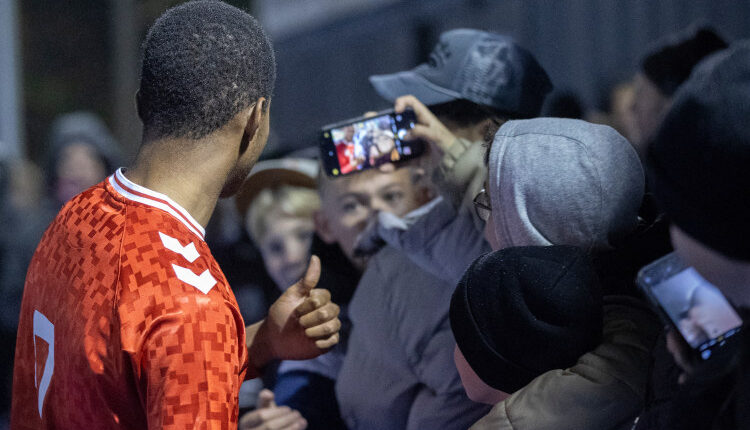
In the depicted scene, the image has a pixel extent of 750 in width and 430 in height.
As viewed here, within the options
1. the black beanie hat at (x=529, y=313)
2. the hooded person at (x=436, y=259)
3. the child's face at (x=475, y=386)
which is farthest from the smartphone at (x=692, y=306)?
the hooded person at (x=436, y=259)

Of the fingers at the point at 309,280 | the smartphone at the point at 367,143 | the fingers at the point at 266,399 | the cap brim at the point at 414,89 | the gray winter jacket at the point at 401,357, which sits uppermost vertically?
the cap brim at the point at 414,89

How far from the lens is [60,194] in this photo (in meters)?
3.96

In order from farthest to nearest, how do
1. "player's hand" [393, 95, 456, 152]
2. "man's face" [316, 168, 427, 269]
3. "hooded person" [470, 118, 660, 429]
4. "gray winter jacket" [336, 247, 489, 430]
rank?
"man's face" [316, 168, 427, 269] → "player's hand" [393, 95, 456, 152] → "gray winter jacket" [336, 247, 489, 430] → "hooded person" [470, 118, 660, 429]

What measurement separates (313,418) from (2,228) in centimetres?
270

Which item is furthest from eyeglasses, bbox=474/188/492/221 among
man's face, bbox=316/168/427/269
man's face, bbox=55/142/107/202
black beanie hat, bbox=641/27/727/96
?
man's face, bbox=55/142/107/202

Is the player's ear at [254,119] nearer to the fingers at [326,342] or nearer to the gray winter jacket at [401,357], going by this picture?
the fingers at [326,342]

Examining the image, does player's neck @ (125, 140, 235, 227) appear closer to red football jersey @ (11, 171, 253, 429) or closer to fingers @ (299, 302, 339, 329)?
red football jersey @ (11, 171, 253, 429)

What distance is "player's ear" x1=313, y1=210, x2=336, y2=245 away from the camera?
8.17 feet

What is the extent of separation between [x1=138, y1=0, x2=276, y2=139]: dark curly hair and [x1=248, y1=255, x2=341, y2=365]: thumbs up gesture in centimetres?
39

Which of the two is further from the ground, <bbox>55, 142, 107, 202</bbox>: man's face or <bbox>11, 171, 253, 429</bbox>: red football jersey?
<bbox>11, 171, 253, 429</bbox>: red football jersey

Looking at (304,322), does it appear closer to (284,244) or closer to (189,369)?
(189,369)

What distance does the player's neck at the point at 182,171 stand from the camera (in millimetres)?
1288

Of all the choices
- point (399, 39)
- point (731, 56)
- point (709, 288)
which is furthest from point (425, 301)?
point (399, 39)

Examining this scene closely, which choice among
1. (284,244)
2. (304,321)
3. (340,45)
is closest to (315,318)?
(304,321)
